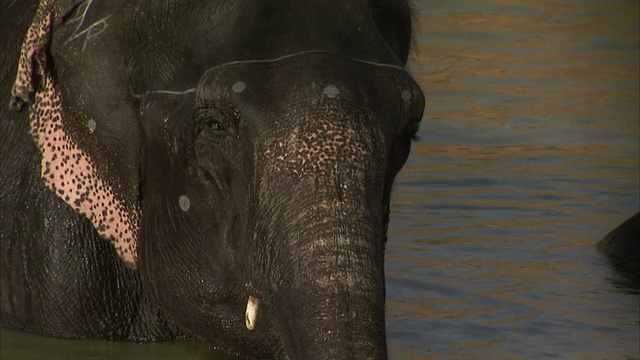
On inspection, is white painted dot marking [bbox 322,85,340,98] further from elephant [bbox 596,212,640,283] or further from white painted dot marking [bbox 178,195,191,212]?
elephant [bbox 596,212,640,283]

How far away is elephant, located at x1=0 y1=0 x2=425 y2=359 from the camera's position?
397cm

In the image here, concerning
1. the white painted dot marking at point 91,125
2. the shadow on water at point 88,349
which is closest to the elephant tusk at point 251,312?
the white painted dot marking at point 91,125

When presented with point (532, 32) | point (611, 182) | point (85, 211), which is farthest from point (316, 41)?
point (532, 32)

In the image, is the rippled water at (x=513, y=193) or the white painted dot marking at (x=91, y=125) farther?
the rippled water at (x=513, y=193)

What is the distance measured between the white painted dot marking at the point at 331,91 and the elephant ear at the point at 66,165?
0.84 m

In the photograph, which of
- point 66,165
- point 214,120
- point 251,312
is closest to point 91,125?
point 66,165

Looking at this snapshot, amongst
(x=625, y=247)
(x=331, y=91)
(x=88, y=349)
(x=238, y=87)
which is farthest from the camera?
(x=625, y=247)

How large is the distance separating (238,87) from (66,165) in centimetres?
83

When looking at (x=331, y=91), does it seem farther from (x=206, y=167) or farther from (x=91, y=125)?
(x=91, y=125)

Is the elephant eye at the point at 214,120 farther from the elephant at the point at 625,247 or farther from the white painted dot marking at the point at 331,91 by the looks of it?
the elephant at the point at 625,247

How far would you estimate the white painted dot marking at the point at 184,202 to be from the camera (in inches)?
177

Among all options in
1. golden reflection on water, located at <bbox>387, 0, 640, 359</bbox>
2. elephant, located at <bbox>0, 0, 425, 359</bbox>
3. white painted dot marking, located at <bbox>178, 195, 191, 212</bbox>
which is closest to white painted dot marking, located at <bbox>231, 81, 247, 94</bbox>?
elephant, located at <bbox>0, 0, 425, 359</bbox>

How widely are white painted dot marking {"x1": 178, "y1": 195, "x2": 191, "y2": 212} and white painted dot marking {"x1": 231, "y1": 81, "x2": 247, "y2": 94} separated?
1.27 ft

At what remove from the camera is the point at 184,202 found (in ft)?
14.8
